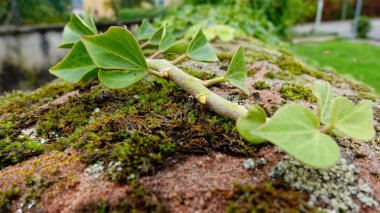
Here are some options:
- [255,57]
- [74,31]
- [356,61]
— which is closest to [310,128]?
[74,31]

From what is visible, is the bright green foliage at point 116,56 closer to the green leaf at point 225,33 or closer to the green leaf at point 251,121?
the green leaf at point 251,121

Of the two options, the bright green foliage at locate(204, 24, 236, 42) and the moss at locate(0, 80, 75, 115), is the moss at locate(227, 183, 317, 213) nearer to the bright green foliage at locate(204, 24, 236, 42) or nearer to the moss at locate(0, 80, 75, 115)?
the moss at locate(0, 80, 75, 115)

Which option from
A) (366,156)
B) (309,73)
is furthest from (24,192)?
(309,73)

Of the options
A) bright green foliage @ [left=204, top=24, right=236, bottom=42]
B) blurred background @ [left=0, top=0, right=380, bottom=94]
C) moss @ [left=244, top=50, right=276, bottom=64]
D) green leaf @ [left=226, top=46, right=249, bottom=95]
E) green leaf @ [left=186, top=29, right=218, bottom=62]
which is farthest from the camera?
blurred background @ [left=0, top=0, right=380, bottom=94]

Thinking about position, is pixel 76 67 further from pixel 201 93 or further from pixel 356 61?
pixel 356 61

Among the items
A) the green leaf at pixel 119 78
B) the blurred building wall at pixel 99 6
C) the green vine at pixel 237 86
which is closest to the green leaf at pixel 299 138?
the green vine at pixel 237 86

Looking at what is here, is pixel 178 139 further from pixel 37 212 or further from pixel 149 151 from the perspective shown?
pixel 37 212

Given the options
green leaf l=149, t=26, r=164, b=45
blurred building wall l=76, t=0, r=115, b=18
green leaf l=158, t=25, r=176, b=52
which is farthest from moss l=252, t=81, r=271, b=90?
blurred building wall l=76, t=0, r=115, b=18
